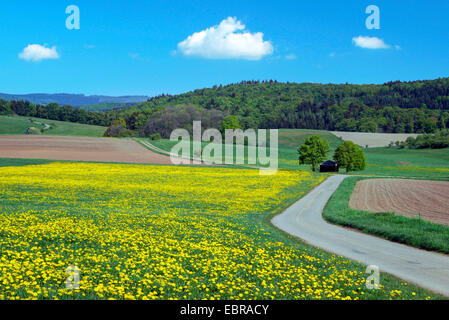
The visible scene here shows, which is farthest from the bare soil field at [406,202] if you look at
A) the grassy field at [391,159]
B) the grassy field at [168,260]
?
the grassy field at [391,159]

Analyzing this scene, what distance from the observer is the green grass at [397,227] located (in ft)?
59.6

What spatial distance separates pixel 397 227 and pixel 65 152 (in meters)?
77.1

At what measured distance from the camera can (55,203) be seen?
26547mm

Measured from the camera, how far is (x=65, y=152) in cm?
8356

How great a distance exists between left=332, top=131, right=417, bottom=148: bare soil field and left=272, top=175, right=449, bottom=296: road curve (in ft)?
514

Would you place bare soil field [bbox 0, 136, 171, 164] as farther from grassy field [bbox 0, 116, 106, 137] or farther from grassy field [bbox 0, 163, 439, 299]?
grassy field [bbox 0, 163, 439, 299]

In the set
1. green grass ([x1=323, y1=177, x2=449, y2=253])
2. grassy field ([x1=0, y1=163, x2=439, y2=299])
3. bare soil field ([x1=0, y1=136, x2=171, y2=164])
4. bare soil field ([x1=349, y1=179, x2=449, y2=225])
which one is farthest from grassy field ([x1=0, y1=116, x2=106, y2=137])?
green grass ([x1=323, y1=177, x2=449, y2=253])

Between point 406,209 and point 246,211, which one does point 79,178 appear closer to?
point 246,211

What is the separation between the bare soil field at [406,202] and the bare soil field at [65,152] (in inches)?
1761

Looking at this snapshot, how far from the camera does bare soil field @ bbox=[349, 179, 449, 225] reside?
93.8ft

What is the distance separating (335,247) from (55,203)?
1944cm

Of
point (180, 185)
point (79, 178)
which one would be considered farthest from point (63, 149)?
point (180, 185)

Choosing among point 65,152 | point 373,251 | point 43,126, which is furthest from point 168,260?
point 43,126
